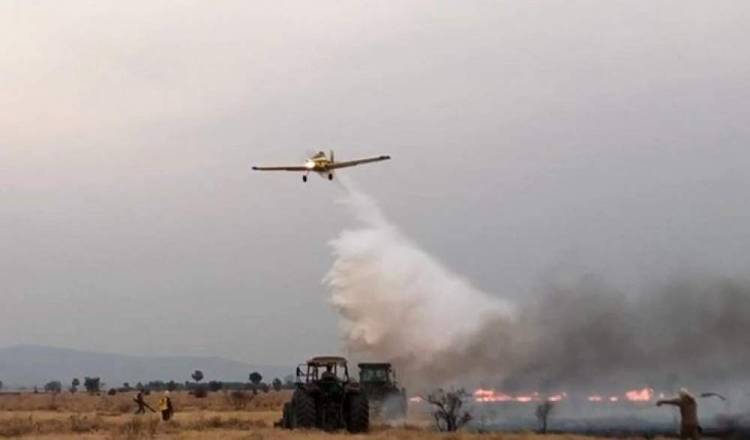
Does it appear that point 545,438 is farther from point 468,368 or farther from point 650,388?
point 468,368

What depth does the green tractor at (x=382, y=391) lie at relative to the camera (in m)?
41.7

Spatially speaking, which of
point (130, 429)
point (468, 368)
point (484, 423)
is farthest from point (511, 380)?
point (130, 429)

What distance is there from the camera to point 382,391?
4219 centimetres

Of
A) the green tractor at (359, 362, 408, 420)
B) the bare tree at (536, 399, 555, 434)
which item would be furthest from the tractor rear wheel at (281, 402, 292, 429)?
the bare tree at (536, 399, 555, 434)

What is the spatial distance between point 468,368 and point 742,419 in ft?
45.1

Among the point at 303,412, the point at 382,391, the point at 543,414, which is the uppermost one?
the point at 382,391

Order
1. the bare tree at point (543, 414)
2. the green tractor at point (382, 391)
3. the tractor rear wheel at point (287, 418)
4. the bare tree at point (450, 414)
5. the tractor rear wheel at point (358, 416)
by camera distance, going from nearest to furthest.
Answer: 1. the tractor rear wheel at point (358, 416)
2. the tractor rear wheel at point (287, 418)
3. the bare tree at point (450, 414)
4. the bare tree at point (543, 414)
5. the green tractor at point (382, 391)

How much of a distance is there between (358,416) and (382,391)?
29.9 feet

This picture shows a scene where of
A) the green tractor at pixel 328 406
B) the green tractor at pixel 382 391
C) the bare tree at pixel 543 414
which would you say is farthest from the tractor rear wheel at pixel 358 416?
the green tractor at pixel 382 391

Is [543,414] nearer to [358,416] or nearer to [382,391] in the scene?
[382,391]

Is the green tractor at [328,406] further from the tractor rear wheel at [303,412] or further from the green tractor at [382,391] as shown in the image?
the green tractor at [382,391]

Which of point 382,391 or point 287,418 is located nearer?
point 287,418

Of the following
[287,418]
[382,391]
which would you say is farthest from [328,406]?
[382,391]

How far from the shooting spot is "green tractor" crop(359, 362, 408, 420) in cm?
4169
